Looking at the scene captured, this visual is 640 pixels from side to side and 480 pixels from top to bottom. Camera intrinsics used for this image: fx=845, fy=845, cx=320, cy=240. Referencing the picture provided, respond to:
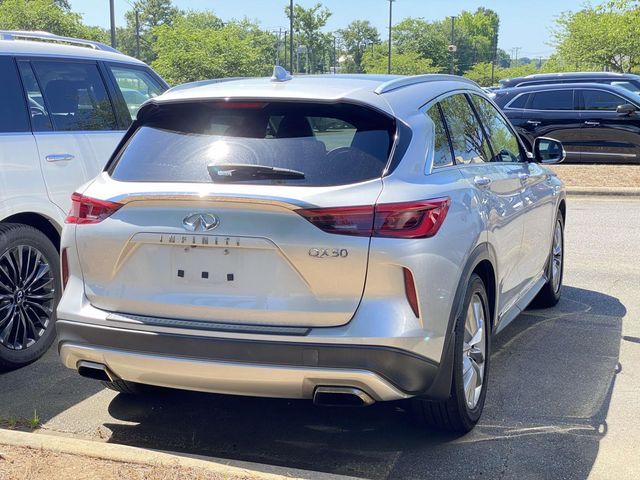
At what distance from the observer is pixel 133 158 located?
396cm

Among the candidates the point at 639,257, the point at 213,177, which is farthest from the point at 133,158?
the point at 639,257

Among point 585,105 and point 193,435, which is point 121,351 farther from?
point 585,105

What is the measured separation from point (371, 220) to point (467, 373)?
1.13 meters

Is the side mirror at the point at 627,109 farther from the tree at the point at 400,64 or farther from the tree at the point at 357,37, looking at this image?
the tree at the point at 357,37

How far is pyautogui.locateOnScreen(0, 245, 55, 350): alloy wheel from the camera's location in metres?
5.20

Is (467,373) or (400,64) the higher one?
(400,64)

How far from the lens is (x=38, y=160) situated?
5.34 m

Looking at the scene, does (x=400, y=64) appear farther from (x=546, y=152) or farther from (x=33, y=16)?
(x=546, y=152)

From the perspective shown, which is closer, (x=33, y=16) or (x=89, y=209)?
(x=89, y=209)

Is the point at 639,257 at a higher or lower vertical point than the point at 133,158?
lower

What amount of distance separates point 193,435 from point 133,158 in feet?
4.65

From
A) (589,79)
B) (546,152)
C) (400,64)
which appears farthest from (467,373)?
(400,64)

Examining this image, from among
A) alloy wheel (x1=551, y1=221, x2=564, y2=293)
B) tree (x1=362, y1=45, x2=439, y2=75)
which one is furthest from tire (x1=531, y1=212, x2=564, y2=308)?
tree (x1=362, y1=45, x2=439, y2=75)

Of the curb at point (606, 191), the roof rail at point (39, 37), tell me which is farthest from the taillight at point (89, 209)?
the curb at point (606, 191)
